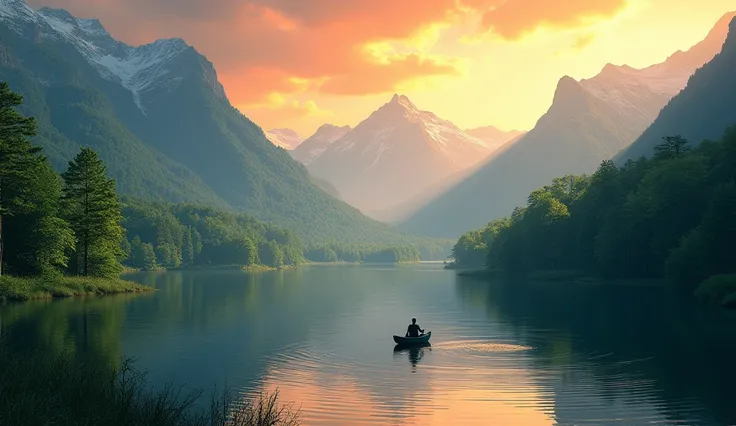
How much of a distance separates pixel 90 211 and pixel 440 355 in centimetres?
7554

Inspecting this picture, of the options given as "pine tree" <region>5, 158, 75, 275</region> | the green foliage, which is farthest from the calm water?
the green foliage

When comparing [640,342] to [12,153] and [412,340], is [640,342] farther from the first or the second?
[12,153]

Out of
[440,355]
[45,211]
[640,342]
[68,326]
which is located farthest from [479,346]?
[45,211]

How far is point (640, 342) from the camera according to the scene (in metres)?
60.8

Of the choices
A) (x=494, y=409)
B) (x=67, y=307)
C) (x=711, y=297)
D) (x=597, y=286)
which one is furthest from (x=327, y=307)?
(x=494, y=409)

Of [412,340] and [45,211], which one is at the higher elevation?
[45,211]

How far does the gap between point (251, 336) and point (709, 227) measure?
6237cm

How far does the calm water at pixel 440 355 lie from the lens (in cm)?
3709

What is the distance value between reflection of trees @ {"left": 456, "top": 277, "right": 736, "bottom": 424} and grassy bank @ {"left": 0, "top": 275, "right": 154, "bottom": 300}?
58.1 metres

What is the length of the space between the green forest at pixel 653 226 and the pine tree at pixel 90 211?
82.8 m

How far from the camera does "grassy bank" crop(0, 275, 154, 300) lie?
94062mm

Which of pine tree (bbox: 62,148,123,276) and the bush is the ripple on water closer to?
the bush

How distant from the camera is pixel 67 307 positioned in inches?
3484

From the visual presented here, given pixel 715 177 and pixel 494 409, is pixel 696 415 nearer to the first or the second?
pixel 494 409
